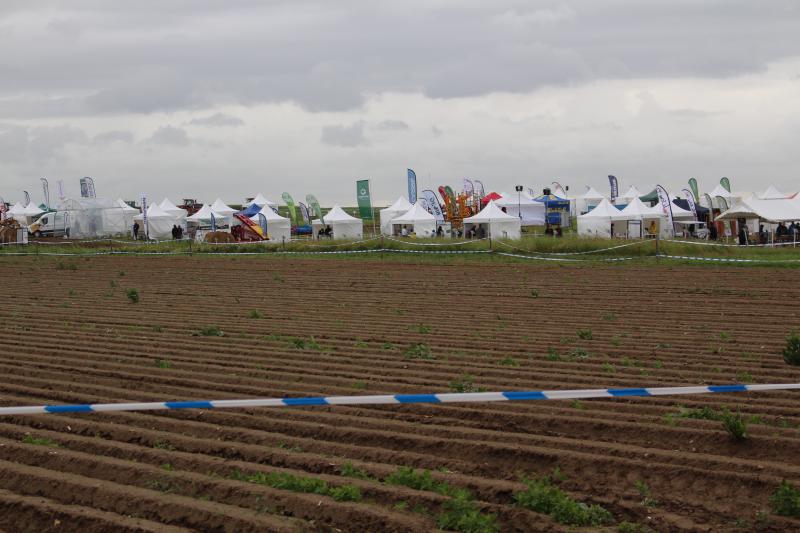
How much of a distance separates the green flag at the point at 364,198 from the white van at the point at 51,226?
71.9ft

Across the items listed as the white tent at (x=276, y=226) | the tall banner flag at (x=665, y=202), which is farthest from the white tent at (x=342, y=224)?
the tall banner flag at (x=665, y=202)

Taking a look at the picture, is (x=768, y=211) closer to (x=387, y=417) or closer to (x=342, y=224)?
(x=342, y=224)

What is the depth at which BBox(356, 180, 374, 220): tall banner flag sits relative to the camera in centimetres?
4938

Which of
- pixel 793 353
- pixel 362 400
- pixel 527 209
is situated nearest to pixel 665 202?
pixel 527 209

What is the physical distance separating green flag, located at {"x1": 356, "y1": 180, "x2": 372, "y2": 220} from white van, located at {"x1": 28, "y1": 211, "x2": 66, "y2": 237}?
71.9 feet

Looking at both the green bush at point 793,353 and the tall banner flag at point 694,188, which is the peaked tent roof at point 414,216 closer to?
the tall banner flag at point 694,188

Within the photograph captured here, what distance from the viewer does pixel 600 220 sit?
49.8m

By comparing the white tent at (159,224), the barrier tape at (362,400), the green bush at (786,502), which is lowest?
the green bush at (786,502)

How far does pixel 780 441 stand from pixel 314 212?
5102 centimetres

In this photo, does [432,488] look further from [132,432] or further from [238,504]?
[132,432]

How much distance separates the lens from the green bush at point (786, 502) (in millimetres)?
6332

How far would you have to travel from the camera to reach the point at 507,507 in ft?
21.3

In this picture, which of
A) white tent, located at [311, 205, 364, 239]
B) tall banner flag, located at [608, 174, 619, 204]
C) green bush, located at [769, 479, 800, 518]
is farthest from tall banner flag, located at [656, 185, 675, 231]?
green bush, located at [769, 479, 800, 518]

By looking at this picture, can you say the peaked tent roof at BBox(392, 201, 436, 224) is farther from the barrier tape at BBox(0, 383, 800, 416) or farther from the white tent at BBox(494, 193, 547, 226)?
the barrier tape at BBox(0, 383, 800, 416)
